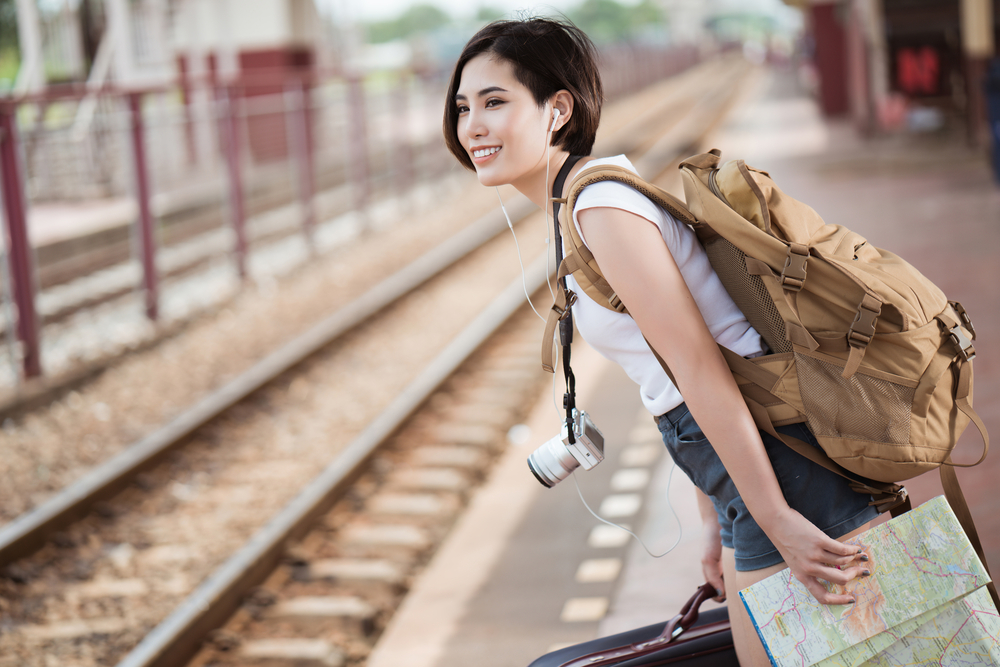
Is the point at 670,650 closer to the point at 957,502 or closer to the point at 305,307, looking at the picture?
the point at 957,502

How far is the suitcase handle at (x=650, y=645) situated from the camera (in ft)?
5.85

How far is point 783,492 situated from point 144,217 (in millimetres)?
7995

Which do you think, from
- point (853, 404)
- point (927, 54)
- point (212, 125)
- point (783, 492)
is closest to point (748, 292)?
point (853, 404)

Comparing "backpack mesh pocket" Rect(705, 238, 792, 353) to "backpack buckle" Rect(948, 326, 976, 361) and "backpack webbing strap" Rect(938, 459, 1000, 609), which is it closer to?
"backpack buckle" Rect(948, 326, 976, 361)

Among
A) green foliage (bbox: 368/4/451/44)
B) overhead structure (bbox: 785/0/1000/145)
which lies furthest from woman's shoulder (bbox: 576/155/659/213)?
green foliage (bbox: 368/4/451/44)

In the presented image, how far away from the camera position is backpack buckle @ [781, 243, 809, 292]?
145 cm

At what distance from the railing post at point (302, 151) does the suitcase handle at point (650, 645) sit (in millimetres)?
10387

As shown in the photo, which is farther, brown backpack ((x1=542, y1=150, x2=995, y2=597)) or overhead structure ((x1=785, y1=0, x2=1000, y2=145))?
overhead structure ((x1=785, y1=0, x2=1000, y2=145))

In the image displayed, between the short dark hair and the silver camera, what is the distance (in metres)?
0.48

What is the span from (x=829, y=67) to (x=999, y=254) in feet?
55.2

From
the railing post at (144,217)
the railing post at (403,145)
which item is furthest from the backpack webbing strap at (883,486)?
the railing post at (403,145)

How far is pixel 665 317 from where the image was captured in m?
1.47

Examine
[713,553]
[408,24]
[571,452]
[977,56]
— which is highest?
[408,24]

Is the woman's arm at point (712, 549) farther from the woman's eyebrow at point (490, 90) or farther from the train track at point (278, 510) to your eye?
the train track at point (278, 510)
